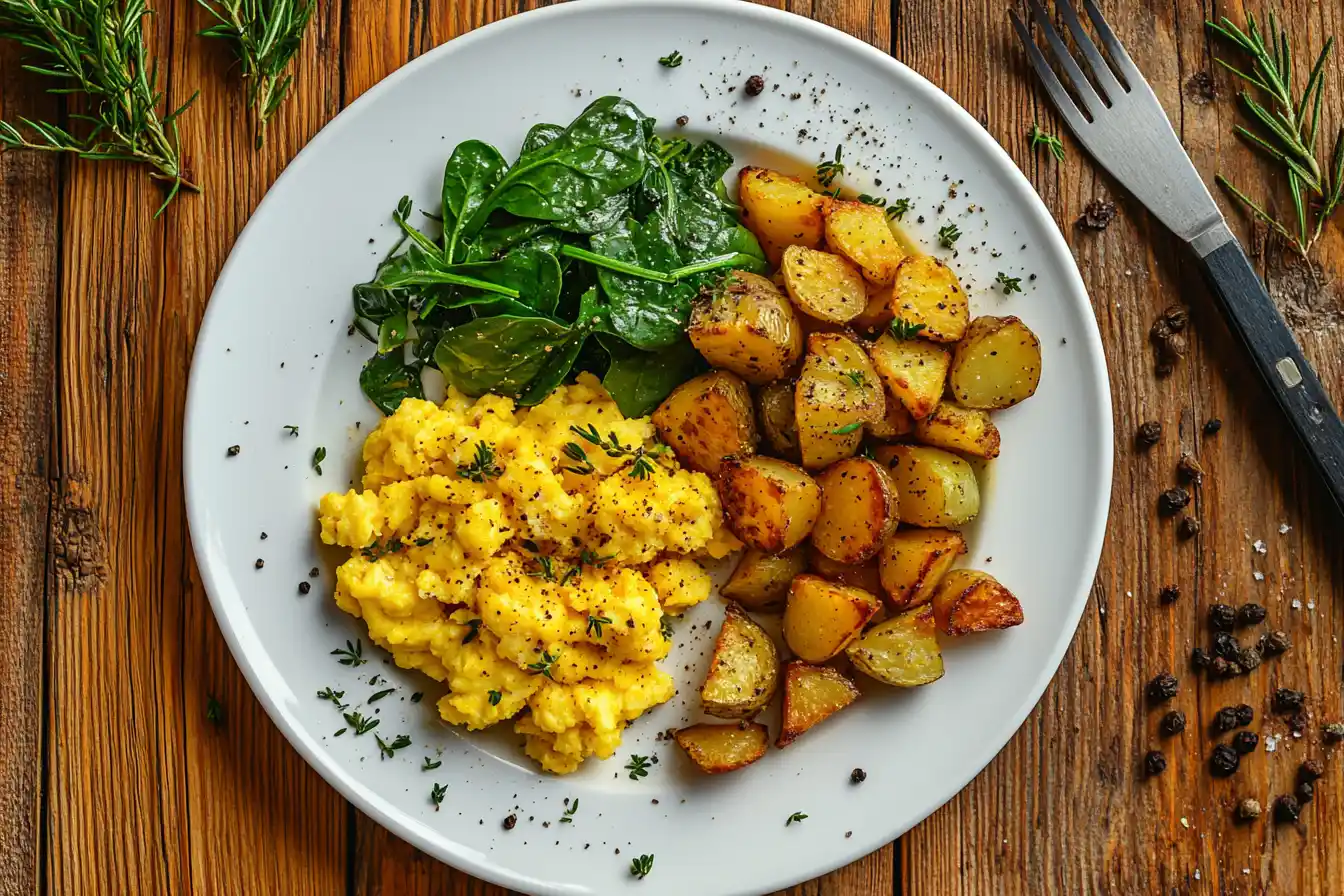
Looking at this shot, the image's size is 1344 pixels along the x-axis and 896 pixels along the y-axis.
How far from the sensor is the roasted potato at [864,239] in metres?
2.21

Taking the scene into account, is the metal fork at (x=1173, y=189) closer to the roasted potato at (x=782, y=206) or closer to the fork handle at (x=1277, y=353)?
the fork handle at (x=1277, y=353)

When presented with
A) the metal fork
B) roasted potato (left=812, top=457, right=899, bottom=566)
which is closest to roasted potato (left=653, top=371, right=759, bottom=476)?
roasted potato (left=812, top=457, right=899, bottom=566)

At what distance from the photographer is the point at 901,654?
7.33 feet

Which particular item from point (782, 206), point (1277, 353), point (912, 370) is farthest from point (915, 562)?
point (1277, 353)

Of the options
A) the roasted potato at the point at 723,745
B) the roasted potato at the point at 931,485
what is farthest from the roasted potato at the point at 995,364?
the roasted potato at the point at 723,745

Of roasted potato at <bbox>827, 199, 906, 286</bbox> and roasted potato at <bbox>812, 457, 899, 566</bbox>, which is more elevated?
roasted potato at <bbox>827, 199, 906, 286</bbox>

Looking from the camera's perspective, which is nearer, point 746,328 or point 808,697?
point 746,328

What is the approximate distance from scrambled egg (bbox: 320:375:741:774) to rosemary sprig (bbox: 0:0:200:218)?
87 centimetres

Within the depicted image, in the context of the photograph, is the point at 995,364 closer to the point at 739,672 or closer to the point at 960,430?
the point at 960,430

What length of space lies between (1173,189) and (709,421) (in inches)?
50.8

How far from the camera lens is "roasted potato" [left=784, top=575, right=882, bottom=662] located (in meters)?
2.19

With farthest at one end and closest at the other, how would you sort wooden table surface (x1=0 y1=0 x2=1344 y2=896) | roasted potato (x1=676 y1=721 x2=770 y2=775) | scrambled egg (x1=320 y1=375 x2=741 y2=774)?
1. wooden table surface (x1=0 y1=0 x2=1344 y2=896)
2. roasted potato (x1=676 y1=721 x2=770 y2=775)
3. scrambled egg (x1=320 y1=375 x2=741 y2=774)

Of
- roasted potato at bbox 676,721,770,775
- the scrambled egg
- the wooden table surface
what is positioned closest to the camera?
the scrambled egg

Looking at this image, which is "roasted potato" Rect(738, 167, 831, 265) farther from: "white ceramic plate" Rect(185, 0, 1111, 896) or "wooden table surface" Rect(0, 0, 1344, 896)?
"wooden table surface" Rect(0, 0, 1344, 896)
